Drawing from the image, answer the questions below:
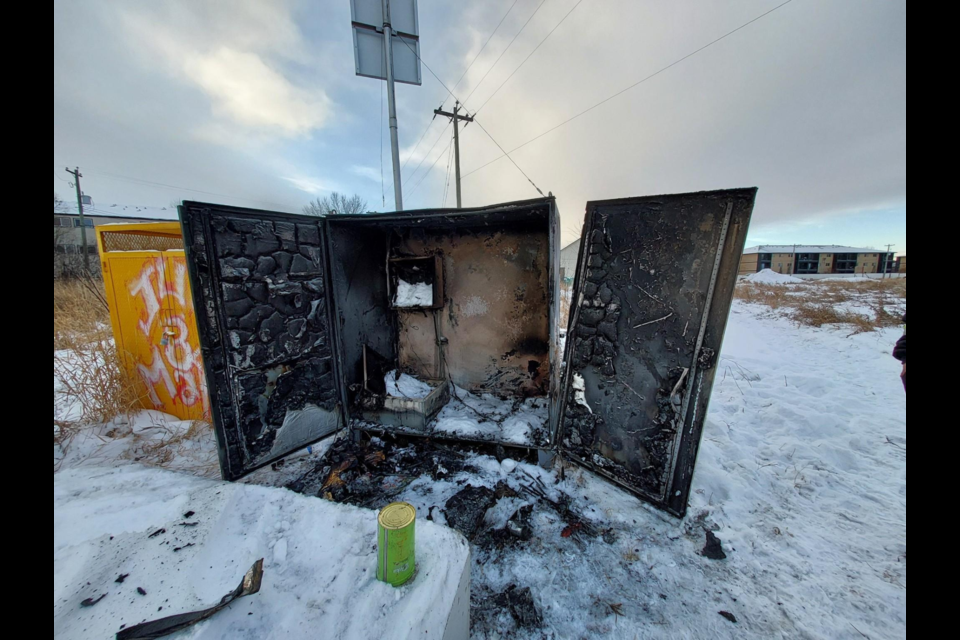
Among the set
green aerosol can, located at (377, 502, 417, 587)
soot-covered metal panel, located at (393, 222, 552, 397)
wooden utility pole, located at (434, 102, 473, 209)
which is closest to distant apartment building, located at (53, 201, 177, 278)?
wooden utility pole, located at (434, 102, 473, 209)

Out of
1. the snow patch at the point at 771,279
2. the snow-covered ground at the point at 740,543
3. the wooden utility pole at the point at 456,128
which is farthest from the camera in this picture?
the snow patch at the point at 771,279

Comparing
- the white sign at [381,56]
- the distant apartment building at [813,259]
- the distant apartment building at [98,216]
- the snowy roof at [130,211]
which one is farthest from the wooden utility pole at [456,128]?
the distant apartment building at [813,259]

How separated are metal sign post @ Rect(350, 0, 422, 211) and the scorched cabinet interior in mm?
1455

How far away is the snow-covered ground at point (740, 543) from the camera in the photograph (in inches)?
59.4

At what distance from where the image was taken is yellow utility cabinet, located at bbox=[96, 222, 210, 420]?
290 centimetres

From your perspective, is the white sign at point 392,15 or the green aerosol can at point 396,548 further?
the white sign at point 392,15

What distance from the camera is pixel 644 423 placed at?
2.13 metres

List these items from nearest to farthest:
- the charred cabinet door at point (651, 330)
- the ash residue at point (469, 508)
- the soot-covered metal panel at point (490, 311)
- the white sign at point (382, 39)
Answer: the charred cabinet door at point (651, 330)
the ash residue at point (469, 508)
the soot-covered metal panel at point (490, 311)
the white sign at point (382, 39)

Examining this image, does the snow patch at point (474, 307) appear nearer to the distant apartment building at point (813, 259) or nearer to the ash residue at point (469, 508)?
the ash residue at point (469, 508)

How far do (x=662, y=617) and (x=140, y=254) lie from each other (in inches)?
189

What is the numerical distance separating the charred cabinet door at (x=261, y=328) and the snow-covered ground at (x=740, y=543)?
464 mm
